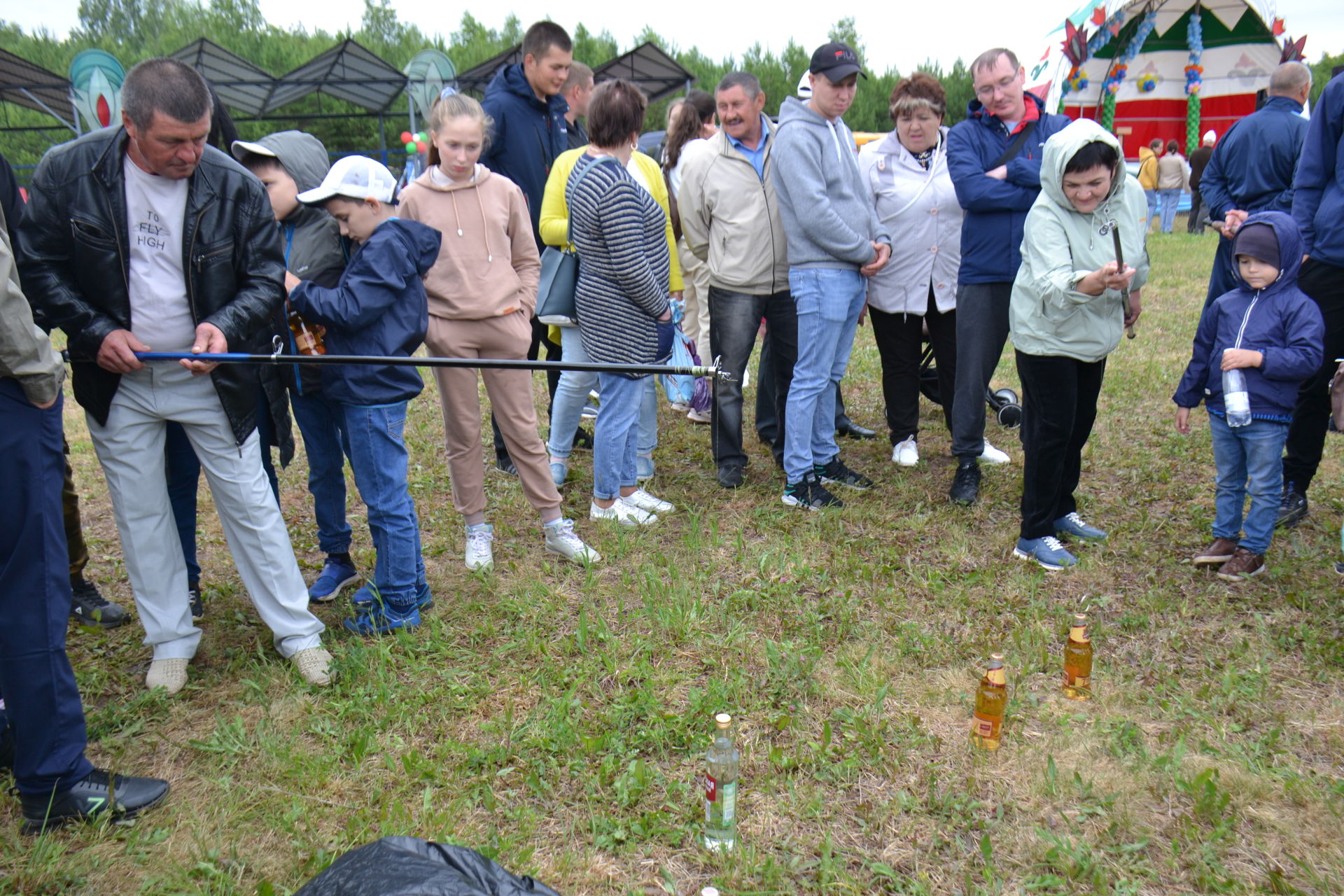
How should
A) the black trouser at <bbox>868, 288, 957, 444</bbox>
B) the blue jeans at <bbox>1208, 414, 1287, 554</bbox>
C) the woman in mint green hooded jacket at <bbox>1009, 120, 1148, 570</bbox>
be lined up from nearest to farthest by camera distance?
1. the woman in mint green hooded jacket at <bbox>1009, 120, 1148, 570</bbox>
2. the blue jeans at <bbox>1208, 414, 1287, 554</bbox>
3. the black trouser at <bbox>868, 288, 957, 444</bbox>

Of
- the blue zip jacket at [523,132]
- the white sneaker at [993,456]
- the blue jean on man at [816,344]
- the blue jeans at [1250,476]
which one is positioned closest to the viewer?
the blue jeans at [1250,476]

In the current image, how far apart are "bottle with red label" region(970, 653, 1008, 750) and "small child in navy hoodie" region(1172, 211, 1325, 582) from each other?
6.02 feet

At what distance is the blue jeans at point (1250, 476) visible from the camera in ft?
12.9

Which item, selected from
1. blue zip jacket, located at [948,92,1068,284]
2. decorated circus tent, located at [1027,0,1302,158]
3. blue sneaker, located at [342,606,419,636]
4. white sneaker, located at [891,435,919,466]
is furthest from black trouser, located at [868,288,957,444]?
decorated circus tent, located at [1027,0,1302,158]

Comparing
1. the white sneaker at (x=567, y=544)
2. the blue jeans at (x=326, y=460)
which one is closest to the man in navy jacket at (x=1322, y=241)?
the white sneaker at (x=567, y=544)

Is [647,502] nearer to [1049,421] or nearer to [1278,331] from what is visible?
[1049,421]

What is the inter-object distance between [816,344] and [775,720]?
2.31m

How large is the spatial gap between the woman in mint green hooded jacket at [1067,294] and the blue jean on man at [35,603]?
12.1ft

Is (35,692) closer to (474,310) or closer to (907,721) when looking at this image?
(474,310)

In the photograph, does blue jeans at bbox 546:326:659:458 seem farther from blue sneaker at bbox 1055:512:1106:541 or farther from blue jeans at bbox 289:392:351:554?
blue sneaker at bbox 1055:512:1106:541

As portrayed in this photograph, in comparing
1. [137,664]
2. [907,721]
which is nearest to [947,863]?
[907,721]

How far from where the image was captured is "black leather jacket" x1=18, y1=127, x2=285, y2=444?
9.43 feet

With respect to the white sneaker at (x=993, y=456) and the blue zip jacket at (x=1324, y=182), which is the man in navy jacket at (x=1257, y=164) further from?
the white sneaker at (x=993, y=456)

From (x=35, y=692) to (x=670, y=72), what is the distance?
2429 cm
